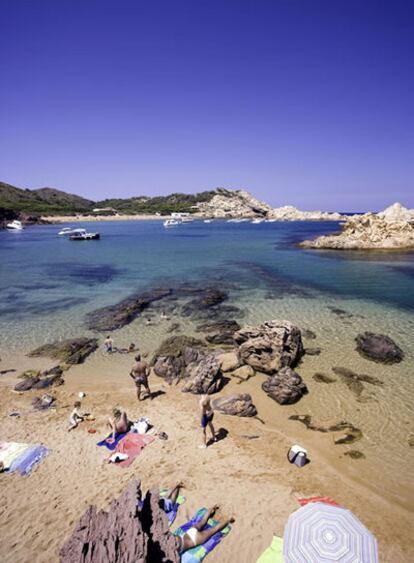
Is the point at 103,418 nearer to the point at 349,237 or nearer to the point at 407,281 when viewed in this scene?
the point at 407,281

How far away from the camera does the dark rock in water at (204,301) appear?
2180cm

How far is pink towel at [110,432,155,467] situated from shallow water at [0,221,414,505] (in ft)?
16.1

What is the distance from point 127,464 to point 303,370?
329 inches

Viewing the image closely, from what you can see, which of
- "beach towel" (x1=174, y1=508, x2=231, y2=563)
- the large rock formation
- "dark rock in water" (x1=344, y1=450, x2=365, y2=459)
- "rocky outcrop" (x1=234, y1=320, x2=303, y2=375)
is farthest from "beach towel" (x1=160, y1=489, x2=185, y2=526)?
the large rock formation

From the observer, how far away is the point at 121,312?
69.9 ft

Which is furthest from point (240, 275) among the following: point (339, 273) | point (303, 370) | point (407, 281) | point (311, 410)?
point (311, 410)

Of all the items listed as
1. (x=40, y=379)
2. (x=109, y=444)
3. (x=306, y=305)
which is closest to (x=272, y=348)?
(x=109, y=444)

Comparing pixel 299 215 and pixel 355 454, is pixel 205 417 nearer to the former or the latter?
pixel 355 454

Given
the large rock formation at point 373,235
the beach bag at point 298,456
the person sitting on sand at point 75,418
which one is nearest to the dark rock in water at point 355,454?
the beach bag at point 298,456

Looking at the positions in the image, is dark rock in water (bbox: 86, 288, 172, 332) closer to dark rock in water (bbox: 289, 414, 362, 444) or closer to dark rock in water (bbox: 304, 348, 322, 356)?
dark rock in water (bbox: 304, 348, 322, 356)

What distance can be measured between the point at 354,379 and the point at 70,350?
1346 centimetres

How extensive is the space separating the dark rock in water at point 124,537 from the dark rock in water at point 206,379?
239 inches

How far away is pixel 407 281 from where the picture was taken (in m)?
29.1

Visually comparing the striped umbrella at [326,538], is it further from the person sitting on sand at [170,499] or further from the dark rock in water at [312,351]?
the dark rock in water at [312,351]
